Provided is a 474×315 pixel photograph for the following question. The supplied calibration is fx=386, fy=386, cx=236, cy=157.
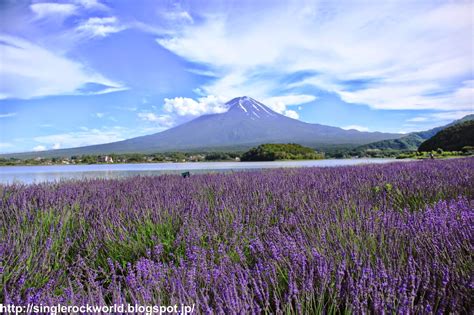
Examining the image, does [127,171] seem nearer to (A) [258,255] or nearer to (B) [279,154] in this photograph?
(A) [258,255]

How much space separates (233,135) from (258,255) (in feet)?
326

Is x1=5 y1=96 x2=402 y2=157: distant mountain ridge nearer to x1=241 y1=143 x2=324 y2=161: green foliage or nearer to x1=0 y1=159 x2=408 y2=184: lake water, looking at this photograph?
x1=241 y1=143 x2=324 y2=161: green foliage

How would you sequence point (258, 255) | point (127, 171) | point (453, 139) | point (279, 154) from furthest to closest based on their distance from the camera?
point (279, 154), point (453, 139), point (127, 171), point (258, 255)

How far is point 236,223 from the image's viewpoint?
2.60 m

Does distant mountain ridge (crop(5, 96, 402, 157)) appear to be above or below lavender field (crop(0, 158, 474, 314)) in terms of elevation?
above

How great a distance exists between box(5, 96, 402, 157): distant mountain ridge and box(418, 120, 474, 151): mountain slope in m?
50.2

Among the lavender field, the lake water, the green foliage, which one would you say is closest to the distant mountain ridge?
the green foliage

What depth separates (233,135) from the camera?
101 meters

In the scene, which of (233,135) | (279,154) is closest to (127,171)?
(279,154)

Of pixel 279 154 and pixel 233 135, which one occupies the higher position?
pixel 233 135

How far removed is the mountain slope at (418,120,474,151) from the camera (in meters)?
28.5

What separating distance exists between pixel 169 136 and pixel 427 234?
335 ft

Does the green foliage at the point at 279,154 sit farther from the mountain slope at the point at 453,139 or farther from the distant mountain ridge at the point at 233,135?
the distant mountain ridge at the point at 233,135

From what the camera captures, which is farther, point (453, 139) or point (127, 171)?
point (453, 139)
